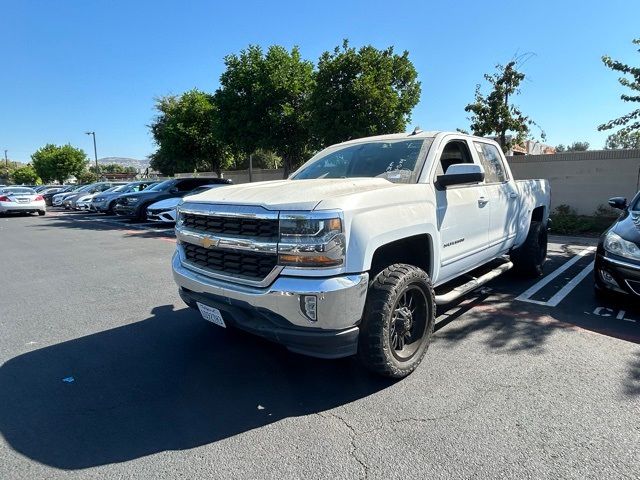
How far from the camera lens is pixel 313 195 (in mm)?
3031

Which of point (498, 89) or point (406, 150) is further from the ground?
point (498, 89)

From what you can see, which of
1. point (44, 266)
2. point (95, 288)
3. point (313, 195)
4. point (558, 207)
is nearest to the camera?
point (313, 195)

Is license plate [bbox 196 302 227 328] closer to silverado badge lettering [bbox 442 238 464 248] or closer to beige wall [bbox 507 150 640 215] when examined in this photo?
silverado badge lettering [bbox 442 238 464 248]

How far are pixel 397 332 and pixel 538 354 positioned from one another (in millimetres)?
1470

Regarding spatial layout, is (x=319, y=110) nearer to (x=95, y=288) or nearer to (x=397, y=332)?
(x=95, y=288)

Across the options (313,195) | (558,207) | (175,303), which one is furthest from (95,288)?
(558,207)

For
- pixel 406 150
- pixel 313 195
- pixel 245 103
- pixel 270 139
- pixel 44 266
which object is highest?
pixel 245 103

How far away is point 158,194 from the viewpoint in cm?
1656

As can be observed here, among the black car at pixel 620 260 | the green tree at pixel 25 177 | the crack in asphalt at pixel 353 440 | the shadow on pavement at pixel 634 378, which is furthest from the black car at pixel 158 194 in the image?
the green tree at pixel 25 177

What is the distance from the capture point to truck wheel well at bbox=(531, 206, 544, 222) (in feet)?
21.0

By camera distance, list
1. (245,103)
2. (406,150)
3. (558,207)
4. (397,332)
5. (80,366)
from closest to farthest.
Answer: (397,332), (80,366), (406,150), (558,207), (245,103)

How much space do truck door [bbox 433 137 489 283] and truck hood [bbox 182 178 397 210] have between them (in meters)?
0.69

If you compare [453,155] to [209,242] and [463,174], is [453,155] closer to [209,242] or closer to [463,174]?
[463,174]

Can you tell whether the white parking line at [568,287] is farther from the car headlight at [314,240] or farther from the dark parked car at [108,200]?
the dark parked car at [108,200]
